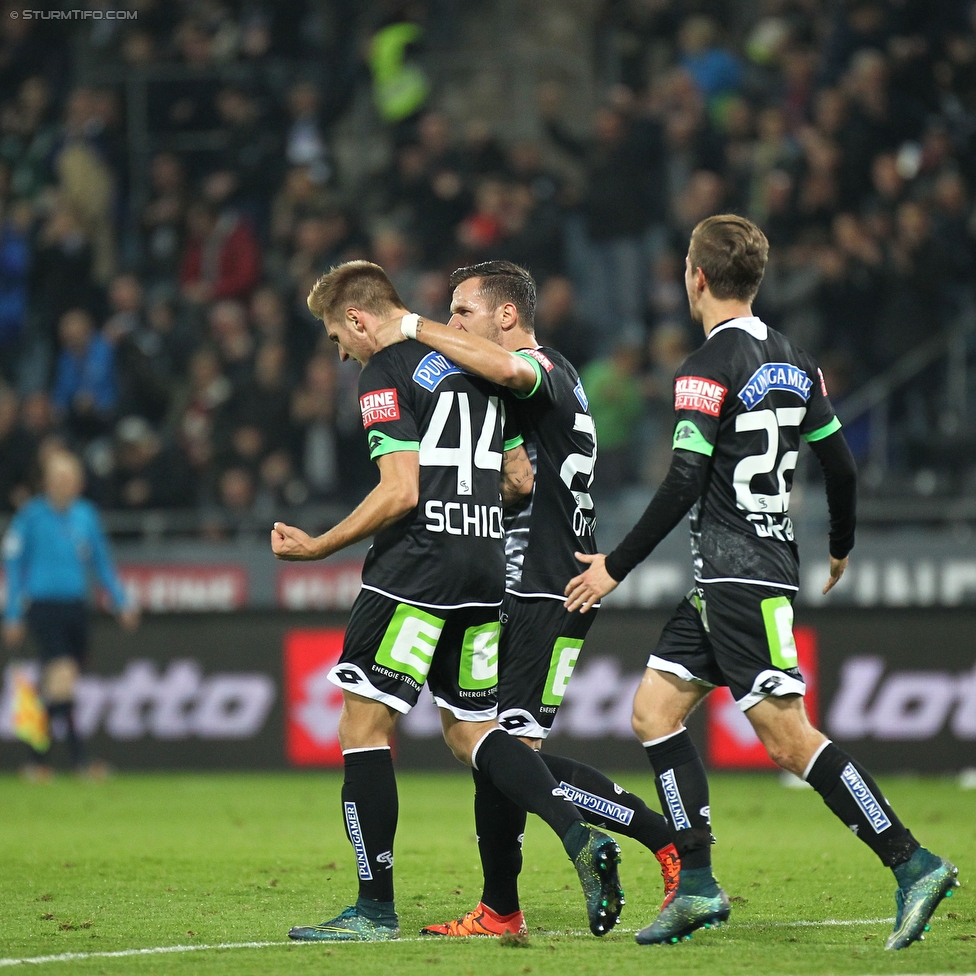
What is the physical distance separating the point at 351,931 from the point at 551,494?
165 cm

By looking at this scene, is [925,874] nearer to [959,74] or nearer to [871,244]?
[871,244]

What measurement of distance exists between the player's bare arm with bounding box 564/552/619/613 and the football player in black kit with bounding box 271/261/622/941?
298 millimetres

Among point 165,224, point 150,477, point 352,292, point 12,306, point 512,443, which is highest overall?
point 165,224

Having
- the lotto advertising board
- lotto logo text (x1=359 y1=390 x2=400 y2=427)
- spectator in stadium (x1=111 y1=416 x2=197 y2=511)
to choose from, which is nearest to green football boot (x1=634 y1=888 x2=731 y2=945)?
lotto logo text (x1=359 y1=390 x2=400 y2=427)

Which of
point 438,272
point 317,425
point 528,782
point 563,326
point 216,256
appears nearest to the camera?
point 528,782

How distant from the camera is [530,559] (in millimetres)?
5805

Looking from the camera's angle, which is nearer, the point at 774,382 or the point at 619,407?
the point at 774,382

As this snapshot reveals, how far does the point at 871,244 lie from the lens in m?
14.4

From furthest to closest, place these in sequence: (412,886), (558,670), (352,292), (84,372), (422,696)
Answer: (84,372) → (422,696) → (412,886) → (558,670) → (352,292)

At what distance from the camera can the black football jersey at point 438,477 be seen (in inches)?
215

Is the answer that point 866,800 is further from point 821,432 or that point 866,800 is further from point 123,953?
point 123,953

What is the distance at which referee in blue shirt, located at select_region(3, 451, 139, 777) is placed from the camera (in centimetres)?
1253

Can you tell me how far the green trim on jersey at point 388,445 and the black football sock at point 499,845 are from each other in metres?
1.12

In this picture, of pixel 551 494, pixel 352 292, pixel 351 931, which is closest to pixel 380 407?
pixel 352 292
